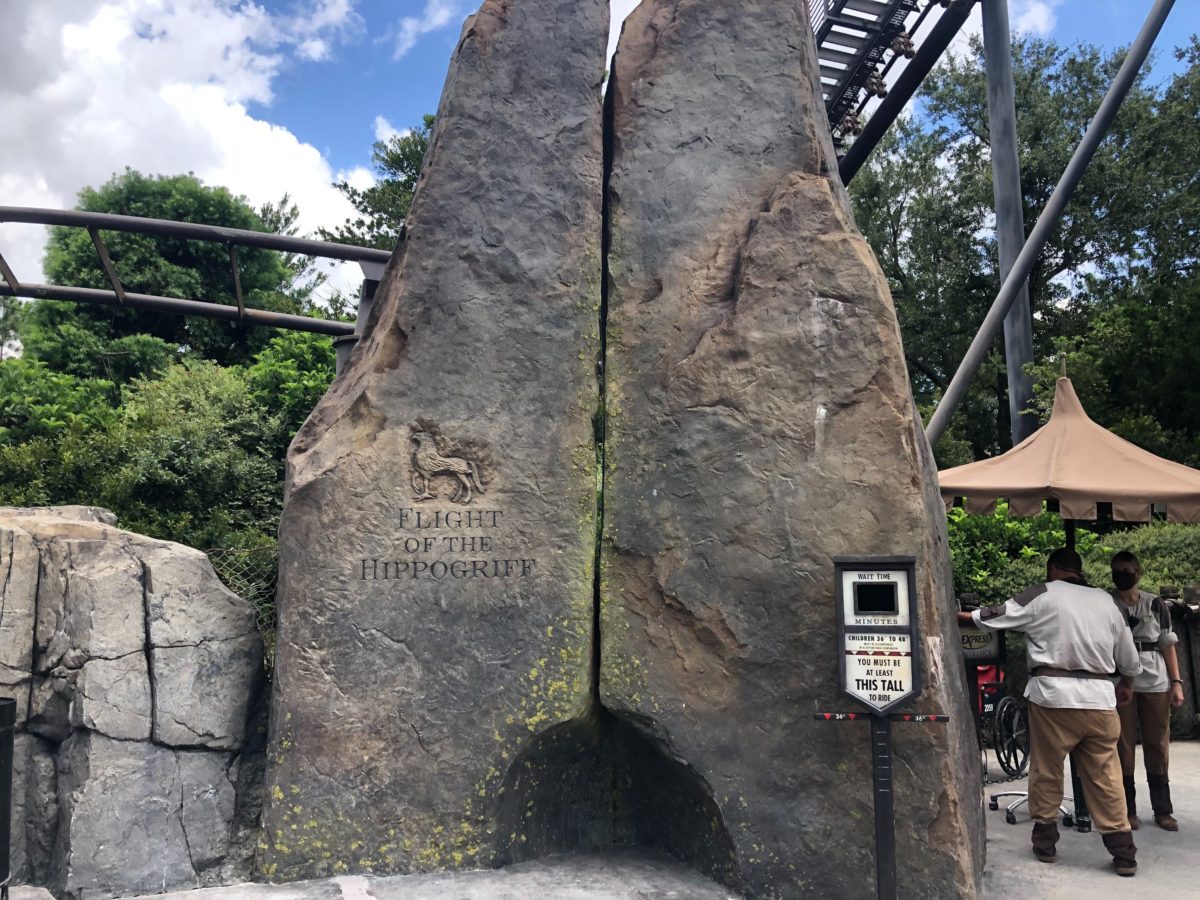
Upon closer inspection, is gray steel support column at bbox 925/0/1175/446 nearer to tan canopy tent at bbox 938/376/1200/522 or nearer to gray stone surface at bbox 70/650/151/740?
tan canopy tent at bbox 938/376/1200/522

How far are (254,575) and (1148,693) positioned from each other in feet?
20.4

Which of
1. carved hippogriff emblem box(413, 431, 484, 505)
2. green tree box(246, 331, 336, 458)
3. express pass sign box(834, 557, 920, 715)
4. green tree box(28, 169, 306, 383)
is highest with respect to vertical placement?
green tree box(28, 169, 306, 383)

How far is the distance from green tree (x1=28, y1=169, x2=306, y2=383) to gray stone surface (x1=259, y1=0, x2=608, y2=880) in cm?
1333

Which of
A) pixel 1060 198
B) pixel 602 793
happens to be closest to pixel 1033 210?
pixel 1060 198

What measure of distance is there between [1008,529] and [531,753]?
354 inches

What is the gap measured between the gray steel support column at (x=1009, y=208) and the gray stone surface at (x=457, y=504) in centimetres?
972

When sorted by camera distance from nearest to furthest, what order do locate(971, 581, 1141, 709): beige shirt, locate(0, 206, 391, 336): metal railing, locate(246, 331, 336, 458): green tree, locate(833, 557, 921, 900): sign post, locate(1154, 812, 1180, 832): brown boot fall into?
locate(833, 557, 921, 900): sign post < locate(971, 581, 1141, 709): beige shirt < locate(1154, 812, 1180, 832): brown boot < locate(0, 206, 391, 336): metal railing < locate(246, 331, 336, 458): green tree

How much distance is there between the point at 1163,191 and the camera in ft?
66.1

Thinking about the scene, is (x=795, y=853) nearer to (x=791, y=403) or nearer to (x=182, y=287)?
(x=791, y=403)

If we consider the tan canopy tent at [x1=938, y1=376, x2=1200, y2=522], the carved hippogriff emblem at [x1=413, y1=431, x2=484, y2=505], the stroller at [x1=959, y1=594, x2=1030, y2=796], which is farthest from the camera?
the stroller at [x1=959, y1=594, x2=1030, y2=796]

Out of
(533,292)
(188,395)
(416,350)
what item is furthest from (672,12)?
(188,395)

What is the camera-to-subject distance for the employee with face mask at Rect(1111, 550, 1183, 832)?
250 inches

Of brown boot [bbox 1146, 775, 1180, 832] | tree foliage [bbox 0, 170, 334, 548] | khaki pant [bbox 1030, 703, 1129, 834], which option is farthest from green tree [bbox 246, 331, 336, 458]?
brown boot [bbox 1146, 775, 1180, 832]

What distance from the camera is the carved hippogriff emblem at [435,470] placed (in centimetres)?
538
